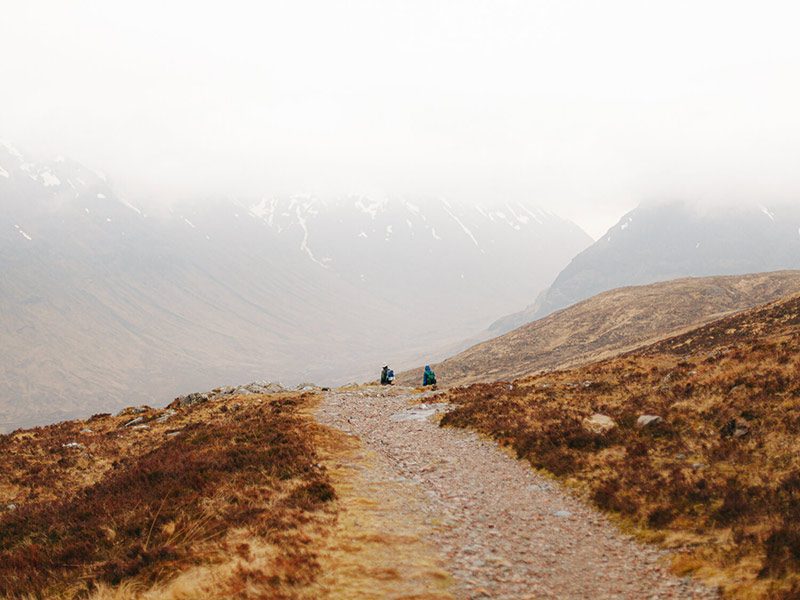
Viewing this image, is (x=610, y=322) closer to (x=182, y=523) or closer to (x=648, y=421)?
(x=648, y=421)

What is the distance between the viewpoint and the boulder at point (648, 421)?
656 inches

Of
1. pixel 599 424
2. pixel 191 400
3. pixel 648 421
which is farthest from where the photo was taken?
pixel 191 400

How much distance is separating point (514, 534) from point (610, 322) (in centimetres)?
11205

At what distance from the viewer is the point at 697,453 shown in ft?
45.1

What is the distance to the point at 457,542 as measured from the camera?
10352 millimetres

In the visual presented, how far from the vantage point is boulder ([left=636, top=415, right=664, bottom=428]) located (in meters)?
16.7

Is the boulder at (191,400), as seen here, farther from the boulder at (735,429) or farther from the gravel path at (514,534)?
the boulder at (735,429)

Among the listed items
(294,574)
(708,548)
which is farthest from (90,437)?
(708,548)

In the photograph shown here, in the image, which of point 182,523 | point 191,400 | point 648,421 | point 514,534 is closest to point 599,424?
point 648,421

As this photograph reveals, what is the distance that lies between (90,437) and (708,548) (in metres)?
30.8

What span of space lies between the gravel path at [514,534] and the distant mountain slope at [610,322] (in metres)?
75.0

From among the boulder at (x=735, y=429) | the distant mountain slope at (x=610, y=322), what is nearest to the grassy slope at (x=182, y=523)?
the boulder at (x=735, y=429)

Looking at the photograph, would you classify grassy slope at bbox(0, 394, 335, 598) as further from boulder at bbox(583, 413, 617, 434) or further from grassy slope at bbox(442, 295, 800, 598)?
boulder at bbox(583, 413, 617, 434)

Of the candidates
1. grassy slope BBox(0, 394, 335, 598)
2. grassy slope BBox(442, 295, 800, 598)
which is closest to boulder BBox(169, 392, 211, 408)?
grassy slope BBox(0, 394, 335, 598)
